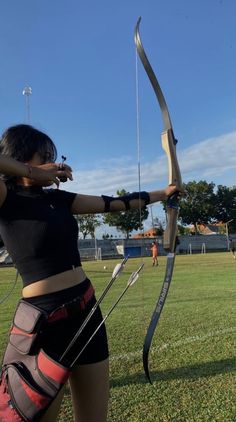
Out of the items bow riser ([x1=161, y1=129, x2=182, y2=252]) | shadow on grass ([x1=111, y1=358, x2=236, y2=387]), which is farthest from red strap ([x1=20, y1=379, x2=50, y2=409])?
shadow on grass ([x1=111, y1=358, x2=236, y2=387])

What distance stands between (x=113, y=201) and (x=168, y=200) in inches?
13.9

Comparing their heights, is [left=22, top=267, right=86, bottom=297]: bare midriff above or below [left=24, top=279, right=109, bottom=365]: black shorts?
above

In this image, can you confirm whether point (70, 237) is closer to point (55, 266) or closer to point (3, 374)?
point (55, 266)

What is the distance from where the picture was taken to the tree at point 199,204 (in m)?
76.2

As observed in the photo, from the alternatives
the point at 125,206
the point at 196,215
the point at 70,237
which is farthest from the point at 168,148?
the point at 196,215

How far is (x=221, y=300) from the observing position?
33.2ft

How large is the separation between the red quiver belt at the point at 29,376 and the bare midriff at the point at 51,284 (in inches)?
3.4

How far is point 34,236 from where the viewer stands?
2098 millimetres

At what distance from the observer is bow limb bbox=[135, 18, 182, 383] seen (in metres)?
2.74

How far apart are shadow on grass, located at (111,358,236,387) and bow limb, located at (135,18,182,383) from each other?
1859 mm

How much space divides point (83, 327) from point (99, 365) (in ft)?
0.75

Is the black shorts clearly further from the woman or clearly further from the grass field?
the grass field

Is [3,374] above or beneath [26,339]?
beneath

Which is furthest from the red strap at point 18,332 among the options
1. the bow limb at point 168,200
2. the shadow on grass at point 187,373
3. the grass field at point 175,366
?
the shadow on grass at point 187,373
